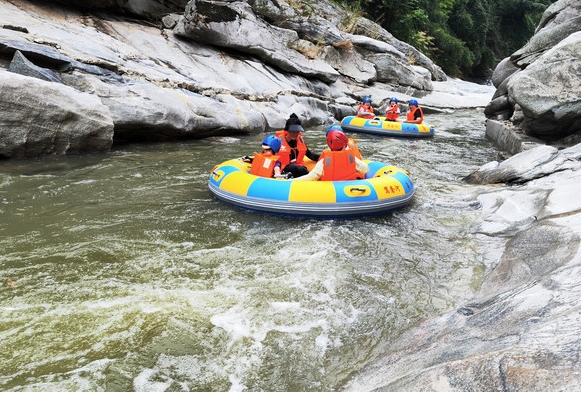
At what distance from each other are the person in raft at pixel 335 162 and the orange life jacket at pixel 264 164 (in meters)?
0.48

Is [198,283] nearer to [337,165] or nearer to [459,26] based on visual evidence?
[337,165]

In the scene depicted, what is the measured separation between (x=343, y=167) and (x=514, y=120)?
6371 mm

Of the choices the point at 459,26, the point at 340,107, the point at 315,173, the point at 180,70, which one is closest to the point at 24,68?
the point at 180,70

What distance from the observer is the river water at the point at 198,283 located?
282 cm

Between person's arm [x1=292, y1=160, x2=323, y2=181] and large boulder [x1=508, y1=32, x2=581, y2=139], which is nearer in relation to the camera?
person's arm [x1=292, y1=160, x2=323, y2=181]

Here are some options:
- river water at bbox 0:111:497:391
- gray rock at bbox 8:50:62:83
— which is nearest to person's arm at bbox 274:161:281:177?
river water at bbox 0:111:497:391

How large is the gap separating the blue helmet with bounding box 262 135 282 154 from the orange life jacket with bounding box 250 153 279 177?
0.37 ft

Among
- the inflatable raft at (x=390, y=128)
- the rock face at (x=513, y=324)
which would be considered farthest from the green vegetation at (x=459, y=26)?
the rock face at (x=513, y=324)

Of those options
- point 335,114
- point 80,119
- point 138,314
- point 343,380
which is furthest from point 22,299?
point 335,114

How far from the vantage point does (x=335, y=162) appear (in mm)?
5969

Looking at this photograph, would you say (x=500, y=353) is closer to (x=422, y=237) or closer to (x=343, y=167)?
(x=422, y=237)

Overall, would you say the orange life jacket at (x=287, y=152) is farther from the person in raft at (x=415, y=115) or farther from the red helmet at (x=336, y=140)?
the person in raft at (x=415, y=115)

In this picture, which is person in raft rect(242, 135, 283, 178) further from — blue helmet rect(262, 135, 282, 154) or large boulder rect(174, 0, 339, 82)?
large boulder rect(174, 0, 339, 82)

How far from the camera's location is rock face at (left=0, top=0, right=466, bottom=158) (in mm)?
7742
